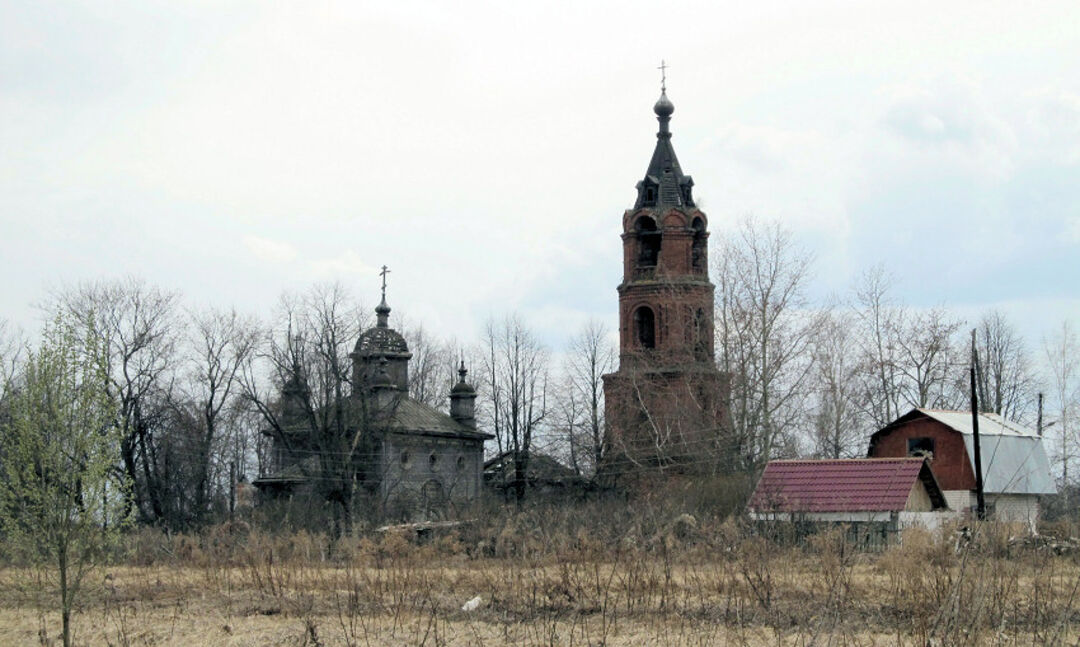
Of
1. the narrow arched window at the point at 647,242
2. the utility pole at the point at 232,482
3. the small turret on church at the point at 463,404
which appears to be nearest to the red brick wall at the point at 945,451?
the narrow arched window at the point at 647,242

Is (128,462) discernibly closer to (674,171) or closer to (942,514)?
(674,171)

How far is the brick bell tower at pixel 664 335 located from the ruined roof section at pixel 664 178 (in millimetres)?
36

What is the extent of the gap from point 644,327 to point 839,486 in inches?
693

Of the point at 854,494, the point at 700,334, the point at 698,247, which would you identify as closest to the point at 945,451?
the point at 700,334

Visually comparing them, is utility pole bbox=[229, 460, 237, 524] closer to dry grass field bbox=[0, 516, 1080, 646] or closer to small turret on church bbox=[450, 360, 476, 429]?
small turret on church bbox=[450, 360, 476, 429]

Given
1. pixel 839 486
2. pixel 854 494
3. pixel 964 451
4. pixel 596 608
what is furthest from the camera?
pixel 964 451

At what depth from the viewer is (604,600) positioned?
1402cm

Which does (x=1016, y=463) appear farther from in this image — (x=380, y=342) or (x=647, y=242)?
(x=380, y=342)

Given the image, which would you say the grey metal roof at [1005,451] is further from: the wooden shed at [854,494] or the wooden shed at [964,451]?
the wooden shed at [854,494]

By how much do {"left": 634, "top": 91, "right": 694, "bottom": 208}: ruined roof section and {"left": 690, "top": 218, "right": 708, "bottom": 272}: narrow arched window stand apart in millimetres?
854

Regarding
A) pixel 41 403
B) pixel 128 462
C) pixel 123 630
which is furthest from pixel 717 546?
pixel 128 462

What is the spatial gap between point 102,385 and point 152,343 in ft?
92.6

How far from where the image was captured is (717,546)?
18.0 m

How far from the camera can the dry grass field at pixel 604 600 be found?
11359 mm
